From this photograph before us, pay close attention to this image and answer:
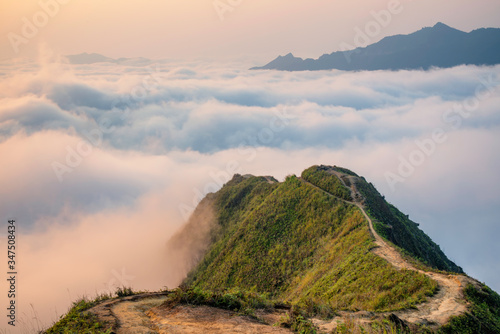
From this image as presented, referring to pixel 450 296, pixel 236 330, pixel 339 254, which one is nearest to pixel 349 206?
pixel 339 254

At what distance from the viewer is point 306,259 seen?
31969 mm

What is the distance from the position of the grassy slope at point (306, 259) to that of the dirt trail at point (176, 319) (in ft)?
9.53

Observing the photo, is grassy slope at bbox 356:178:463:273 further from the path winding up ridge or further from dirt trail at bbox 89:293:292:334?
dirt trail at bbox 89:293:292:334

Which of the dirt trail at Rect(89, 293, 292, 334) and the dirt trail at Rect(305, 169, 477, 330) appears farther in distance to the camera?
the dirt trail at Rect(305, 169, 477, 330)

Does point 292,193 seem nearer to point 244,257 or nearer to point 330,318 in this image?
point 244,257

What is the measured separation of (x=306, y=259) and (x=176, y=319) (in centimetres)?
2268

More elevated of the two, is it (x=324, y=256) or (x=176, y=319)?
(x=176, y=319)

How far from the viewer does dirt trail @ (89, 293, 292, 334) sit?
34.4ft

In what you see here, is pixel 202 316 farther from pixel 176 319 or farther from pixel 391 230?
pixel 391 230

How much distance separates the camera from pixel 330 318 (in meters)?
12.4

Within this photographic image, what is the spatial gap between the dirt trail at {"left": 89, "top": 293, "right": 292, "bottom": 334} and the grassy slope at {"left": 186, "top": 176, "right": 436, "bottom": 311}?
114 inches

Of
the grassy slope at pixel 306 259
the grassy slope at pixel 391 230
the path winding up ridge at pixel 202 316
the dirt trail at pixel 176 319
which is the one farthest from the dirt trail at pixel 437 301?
the grassy slope at pixel 391 230

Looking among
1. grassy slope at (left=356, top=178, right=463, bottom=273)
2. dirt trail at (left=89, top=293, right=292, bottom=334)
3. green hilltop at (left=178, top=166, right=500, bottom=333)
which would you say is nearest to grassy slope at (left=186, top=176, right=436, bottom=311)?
green hilltop at (left=178, top=166, right=500, bottom=333)

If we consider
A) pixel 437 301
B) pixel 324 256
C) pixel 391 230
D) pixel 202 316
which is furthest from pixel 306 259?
pixel 202 316
